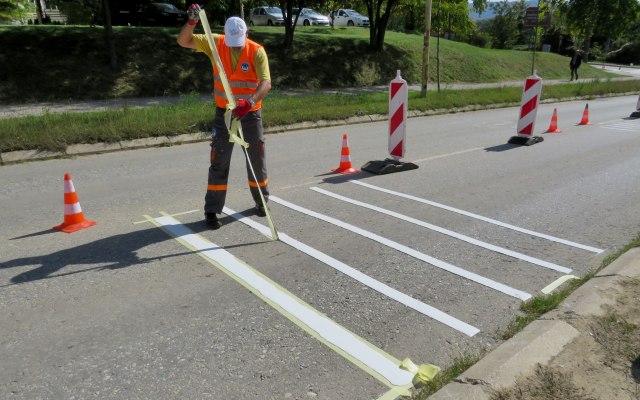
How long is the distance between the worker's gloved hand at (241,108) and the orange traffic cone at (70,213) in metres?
1.97

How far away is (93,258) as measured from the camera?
15.1 feet

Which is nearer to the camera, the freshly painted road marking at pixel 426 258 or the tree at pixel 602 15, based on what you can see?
the freshly painted road marking at pixel 426 258

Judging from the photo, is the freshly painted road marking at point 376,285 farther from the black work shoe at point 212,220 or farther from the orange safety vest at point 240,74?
the orange safety vest at point 240,74

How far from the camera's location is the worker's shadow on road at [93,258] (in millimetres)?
4301

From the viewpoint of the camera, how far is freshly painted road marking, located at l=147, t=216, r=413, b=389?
304cm

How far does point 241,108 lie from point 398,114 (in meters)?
3.90

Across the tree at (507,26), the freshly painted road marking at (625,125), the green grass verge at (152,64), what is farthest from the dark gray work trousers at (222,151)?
the tree at (507,26)

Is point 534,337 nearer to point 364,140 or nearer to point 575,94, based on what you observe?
point 364,140

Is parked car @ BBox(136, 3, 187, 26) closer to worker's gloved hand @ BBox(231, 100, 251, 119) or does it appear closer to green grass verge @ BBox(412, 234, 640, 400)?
worker's gloved hand @ BBox(231, 100, 251, 119)

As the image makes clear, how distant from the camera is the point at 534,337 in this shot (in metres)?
3.18

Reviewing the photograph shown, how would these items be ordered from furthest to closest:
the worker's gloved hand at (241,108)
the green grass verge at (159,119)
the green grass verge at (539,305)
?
the green grass verge at (159,119) → the worker's gloved hand at (241,108) → the green grass verge at (539,305)

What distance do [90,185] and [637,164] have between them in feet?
31.1

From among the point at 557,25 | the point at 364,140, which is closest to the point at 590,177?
the point at 364,140

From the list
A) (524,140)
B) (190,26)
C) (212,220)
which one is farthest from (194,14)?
(524,140)
